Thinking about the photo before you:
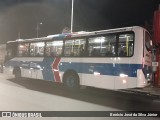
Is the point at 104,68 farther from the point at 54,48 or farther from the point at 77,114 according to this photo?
the point at 77,114

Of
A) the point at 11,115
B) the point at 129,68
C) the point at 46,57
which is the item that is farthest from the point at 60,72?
the point at 11,115

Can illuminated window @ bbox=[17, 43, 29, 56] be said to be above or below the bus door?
above

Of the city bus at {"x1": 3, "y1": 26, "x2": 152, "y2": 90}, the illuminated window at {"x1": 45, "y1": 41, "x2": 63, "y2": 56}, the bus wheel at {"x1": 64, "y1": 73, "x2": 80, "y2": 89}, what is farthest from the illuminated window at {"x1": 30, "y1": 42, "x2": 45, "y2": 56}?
the bus wheel at {"x1": 64, "y1": 73, "x2": 80, "y2": 89}

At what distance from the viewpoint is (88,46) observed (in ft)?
51.2

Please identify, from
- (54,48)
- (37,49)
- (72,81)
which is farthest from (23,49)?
(72,81)

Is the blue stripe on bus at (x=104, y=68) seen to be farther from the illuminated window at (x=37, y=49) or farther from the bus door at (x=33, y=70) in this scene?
the bus door at (x=33, y=70)

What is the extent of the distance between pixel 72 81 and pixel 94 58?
2.24 metres

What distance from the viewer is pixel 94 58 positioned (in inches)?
594

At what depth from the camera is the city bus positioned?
1320cm

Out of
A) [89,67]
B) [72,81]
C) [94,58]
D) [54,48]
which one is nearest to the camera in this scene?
[94,58]

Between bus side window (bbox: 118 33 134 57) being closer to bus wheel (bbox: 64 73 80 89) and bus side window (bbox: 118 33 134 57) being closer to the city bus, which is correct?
the city bus

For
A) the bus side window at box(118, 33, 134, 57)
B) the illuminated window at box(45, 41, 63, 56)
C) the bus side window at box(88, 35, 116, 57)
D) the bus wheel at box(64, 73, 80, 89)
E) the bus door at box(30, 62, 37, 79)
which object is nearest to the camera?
the bus side window at box(118, 33, 134, 57)

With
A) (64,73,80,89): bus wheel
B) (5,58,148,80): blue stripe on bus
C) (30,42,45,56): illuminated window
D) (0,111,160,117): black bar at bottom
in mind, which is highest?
(30,42,45,56): illuminated window

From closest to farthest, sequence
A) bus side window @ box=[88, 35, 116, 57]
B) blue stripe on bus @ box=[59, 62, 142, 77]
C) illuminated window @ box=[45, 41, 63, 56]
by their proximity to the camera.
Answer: blue stripe on bus @ box=[59, 62, 142, 77], bus side window @ box=[88, 35, 116, 57], illuminated window @ box=[45, 41, 63, 56]
